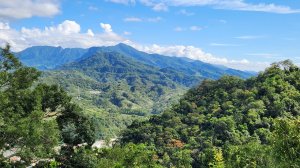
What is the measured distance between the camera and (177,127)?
112 m

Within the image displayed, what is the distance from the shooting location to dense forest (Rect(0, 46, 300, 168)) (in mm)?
38812

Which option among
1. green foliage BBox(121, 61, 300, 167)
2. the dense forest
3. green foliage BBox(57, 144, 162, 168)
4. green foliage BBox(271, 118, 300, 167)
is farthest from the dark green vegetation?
green foliage BBox(121, 61, 300, 167)

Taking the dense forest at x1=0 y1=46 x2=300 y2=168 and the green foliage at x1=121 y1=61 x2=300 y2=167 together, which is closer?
the dense forest at x1=0 y1=46 x2=300 y2=168

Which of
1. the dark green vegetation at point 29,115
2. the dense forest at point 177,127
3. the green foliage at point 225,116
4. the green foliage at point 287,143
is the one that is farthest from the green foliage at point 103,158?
the green foliage at point 287,143

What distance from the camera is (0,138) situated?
3762 centimetres

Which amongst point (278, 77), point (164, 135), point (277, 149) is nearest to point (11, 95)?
point (277, 149)

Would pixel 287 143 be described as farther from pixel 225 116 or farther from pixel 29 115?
pixel 225 116

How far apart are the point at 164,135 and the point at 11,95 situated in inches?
2725

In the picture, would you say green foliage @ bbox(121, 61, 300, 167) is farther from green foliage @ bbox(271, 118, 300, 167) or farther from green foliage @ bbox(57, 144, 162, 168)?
green foliage @ bbox(271, 118, 300, 167)

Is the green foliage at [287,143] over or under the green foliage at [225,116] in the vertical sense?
over

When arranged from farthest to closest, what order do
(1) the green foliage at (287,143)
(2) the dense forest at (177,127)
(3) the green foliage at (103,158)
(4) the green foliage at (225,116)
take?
1. (4) the green foliage at (225,116)
2. (3) the green foliage at (103,158)
3. (2) the dense forest at (177,127)
4. (1) the green foliage at (287,143)

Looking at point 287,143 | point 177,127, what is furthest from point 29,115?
point 177,127

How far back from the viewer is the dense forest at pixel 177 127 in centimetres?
3881

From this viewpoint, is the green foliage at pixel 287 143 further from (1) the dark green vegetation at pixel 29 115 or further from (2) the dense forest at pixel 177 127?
Result: (1) the dark green vegetation at pixel 29 115
